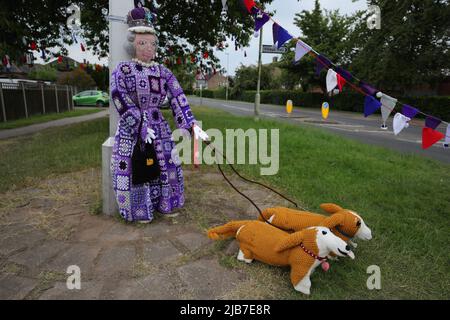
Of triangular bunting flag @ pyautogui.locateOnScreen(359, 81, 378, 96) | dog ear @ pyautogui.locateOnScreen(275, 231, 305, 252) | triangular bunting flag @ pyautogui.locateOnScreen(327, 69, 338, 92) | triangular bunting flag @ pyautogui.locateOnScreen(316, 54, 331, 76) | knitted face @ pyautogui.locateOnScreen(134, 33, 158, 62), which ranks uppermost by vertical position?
knitted face @ pyautogui.locateOnScreen(134, 33, 158, 62)

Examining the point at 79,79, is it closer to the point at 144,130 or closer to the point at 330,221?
the point at 144,130

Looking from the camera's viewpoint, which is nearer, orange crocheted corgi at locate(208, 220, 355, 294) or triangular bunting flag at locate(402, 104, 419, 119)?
orange crocheted corgi at locate(208, 220, 355, 294)

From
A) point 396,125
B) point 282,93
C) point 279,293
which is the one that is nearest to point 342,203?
point 396,125

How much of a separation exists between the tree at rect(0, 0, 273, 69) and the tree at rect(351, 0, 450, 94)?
12664 millimetres

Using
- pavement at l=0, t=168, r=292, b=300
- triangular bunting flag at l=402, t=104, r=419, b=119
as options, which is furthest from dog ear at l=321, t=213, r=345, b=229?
triangular bunting flag at l=402, t=104, r=419, b=119

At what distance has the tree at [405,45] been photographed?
17.4 m

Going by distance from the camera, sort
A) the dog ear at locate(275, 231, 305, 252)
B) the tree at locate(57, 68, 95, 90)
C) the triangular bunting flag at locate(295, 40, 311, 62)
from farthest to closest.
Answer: the tree at locate(57, 68, 95, 90) < the triangular bunting flag at locate(295, 40, 311, 62) < the dog ear at locate(275, 231, 305, 252)

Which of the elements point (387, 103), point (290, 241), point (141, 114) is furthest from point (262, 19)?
point (290, 241)

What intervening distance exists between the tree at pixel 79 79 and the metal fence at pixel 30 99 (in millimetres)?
10848

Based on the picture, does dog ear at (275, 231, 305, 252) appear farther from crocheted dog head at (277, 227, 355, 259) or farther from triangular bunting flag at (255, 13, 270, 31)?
triangular bunting flag at (255, 13, 270, 31)

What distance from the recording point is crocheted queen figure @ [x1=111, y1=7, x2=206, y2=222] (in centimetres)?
303
